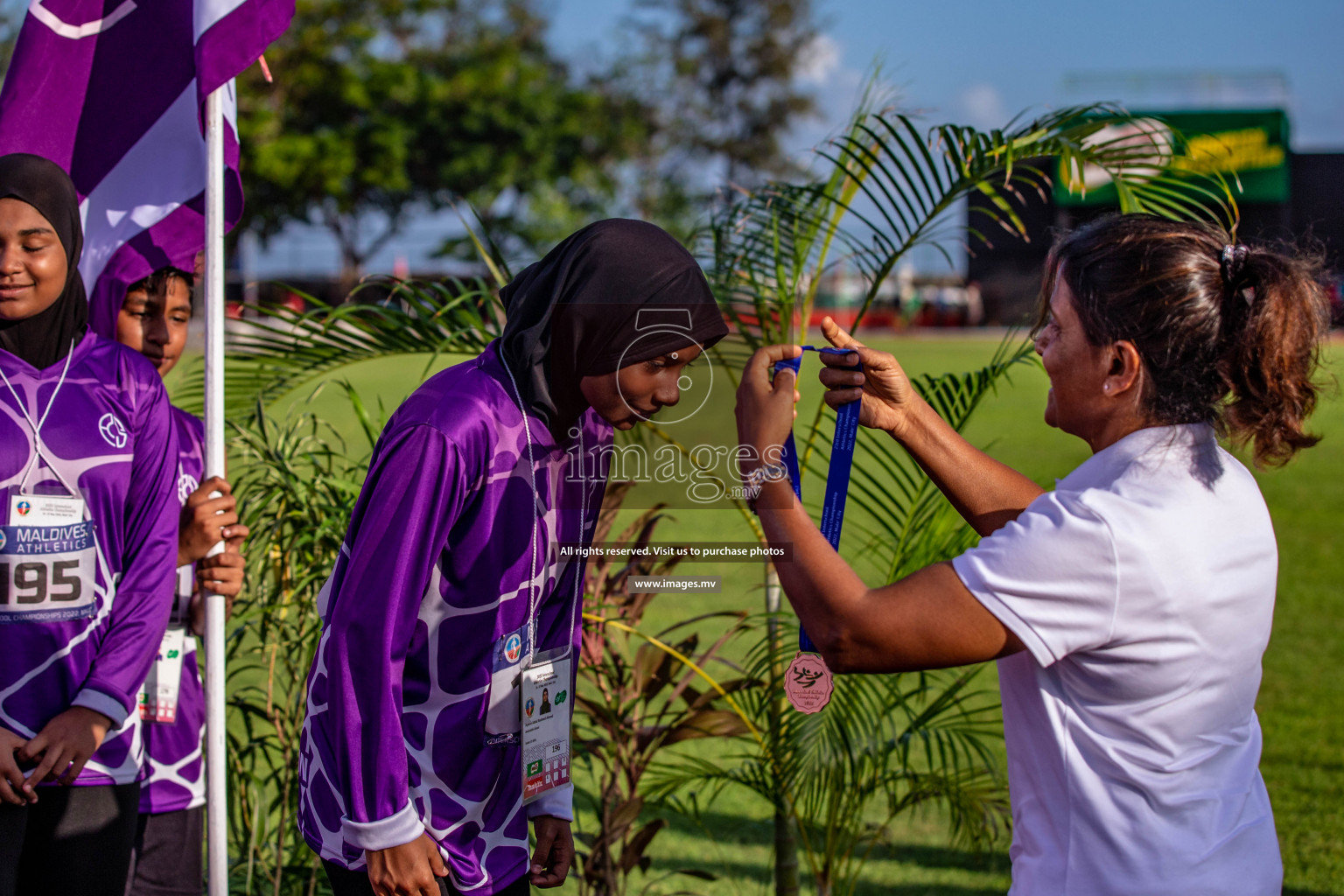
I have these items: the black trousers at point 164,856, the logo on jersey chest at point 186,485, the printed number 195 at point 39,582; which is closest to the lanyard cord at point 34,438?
the printed number 195 at point 39,582

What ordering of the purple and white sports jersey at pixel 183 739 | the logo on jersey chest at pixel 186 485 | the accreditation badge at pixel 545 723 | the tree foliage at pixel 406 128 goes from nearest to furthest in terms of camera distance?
the accreditation badge at pixel 545 723 < the purple and white sports jersey at pixel 183 739 < the logo on jersey chest at pixel 186 485 < the tree foliage at pixel 406 128

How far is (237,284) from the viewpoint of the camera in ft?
99.7

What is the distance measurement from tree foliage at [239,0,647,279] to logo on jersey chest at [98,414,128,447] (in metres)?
26.2

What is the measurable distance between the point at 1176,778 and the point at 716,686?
137 cm

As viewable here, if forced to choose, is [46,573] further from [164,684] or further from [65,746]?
[164,684]

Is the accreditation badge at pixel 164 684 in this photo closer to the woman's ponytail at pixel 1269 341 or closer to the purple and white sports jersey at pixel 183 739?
the purple and white sports jersey at pixel 183 739

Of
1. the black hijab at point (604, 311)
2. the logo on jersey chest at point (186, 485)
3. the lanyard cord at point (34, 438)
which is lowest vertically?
the logo on jersey chest at point (186, 485)

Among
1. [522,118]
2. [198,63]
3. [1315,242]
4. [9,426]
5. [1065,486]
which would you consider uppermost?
[522,118]

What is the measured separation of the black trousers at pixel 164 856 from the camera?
2.36 metres

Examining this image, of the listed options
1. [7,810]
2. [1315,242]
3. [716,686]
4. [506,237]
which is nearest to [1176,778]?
[1315,242]

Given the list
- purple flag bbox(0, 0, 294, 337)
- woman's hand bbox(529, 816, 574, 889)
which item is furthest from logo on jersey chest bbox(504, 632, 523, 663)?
purple flag bbox(0, 0, 294, 337)

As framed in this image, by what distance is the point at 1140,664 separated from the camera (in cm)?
126

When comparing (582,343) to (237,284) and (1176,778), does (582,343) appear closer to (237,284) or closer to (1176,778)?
(1176,778)

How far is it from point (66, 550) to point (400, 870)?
0.93m
